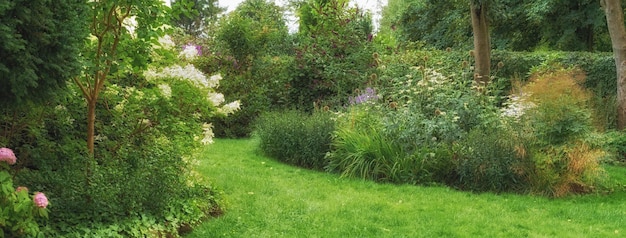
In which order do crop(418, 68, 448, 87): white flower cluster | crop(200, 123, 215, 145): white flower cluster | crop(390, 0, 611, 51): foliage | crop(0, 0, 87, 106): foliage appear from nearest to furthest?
crop(0, 0, 87, 106): foliage, crop(200, 123, 215, 145): white flower cluster, crop(418, 68, 448, 87): white flower cluster, crop(390, 0, 611, 51): foliage

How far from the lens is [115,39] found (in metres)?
3.69

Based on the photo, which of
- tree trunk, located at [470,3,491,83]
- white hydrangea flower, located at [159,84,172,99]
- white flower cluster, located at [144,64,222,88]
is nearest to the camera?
white hydrangea flower, located at [159,84,172,99]

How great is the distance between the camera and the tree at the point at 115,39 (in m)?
3.56

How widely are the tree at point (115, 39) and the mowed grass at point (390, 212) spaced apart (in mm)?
1396

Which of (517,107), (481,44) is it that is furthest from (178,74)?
(481,44)

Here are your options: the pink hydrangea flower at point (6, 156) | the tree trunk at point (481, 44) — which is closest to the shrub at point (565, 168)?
the tree trunk at point (481, 44)

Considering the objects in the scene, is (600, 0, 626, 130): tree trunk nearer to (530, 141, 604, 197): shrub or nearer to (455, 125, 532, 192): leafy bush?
(530, 141, 604, 197): shrub

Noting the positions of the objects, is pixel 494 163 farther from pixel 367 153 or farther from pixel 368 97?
pixel 368 97

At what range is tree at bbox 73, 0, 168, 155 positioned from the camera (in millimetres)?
3561

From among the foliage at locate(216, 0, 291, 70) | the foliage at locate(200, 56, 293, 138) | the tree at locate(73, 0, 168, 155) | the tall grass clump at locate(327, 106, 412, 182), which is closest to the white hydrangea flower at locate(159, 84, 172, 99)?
the tree at locate(73, 0, 168, 155)

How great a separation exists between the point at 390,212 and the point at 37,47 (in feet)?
10.7

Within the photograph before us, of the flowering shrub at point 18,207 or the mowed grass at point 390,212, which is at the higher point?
the flowering shrub at point 18,207

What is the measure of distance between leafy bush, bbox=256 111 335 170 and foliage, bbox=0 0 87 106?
14.6 ft

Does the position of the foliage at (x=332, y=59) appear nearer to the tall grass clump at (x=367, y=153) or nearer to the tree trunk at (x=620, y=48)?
the tall grass clump at (x=367, y=153)
